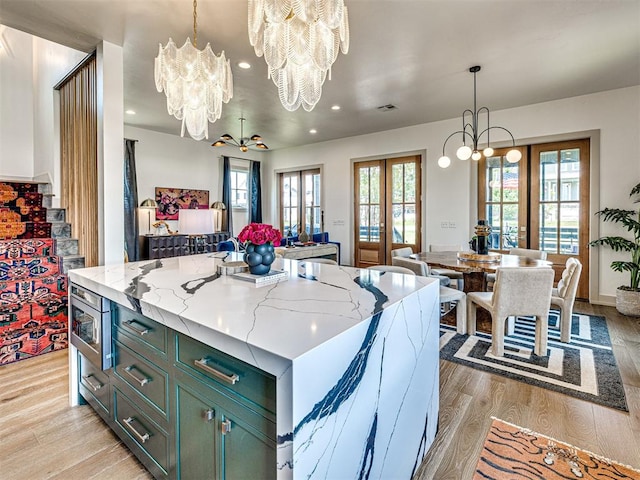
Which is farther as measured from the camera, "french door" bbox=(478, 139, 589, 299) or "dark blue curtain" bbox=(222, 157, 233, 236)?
"dark blue curtain" bbox=(222, 157, 233, 236)

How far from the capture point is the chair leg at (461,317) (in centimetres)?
340

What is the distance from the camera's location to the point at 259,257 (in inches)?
70.5

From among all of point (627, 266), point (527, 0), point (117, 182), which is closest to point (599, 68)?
point (527, 0)

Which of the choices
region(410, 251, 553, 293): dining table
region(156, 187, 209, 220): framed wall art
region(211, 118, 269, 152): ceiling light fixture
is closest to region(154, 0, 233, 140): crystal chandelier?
region(211, 118, 269, 152): ceiling light fixture

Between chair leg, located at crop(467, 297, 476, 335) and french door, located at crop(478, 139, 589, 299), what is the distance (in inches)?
101

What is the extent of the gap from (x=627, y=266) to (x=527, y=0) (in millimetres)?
3581

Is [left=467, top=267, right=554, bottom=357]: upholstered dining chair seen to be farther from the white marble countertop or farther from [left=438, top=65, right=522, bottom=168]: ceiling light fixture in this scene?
[left=438, top=65, right=522, bottom=168]: ceiling light fixture

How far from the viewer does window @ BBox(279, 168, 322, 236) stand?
26.1 feet

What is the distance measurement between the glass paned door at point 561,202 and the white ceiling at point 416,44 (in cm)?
85

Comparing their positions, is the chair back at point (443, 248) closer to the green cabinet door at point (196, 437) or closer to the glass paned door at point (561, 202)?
the glass paned door at point (561, 202)

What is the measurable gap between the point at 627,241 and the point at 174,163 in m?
7.76

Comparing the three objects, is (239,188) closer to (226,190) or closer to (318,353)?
(226,190)

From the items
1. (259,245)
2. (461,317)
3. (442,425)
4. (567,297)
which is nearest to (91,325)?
(259,245)

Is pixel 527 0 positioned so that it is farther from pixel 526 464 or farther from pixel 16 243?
pixel 16 243
